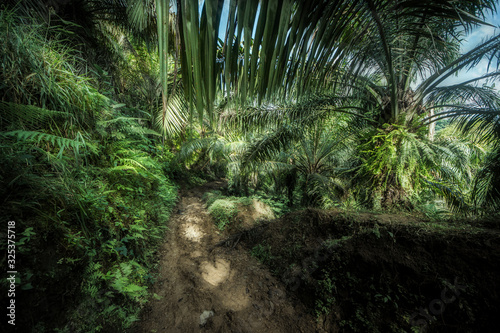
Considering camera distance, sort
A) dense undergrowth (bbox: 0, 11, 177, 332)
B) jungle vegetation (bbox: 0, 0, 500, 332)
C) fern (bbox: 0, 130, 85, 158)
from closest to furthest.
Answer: jungle vegetation (bbox: 0, 0, 500, 332), dense undergrowth (bbox: 0, 11, 177, 332), fern (bbox: 0, 130, 85, 158)

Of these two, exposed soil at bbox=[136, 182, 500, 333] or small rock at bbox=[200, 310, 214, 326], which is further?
small rock at bbox=[200, 310, 214, 326]

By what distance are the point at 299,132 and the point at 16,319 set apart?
204 inches

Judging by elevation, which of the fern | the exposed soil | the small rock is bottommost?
the small rock

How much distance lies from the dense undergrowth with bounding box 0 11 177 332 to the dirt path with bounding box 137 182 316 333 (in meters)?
0.33

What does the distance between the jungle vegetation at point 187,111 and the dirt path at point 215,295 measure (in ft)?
1.13

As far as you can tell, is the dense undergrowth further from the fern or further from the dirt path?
the dirt path

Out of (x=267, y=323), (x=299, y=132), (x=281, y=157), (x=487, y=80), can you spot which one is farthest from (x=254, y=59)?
(x=281, y=157)

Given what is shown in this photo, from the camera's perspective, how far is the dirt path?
7.99 ft

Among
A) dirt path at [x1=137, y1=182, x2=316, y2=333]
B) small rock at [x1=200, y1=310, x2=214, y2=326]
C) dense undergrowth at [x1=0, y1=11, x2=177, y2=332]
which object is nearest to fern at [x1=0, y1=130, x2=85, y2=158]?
dense undergrowth at [x1=0, y1=11, x2=177, y2=332]

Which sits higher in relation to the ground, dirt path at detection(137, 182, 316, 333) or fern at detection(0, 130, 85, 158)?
fern at detection(0, 130, 85, 158)

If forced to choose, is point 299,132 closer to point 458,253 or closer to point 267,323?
point 458,253

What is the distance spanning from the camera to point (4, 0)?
282cm

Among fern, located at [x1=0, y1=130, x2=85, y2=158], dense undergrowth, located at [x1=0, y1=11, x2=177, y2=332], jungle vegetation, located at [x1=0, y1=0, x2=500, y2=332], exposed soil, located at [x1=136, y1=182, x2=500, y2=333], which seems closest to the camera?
jungle vegetation, located at [x1=0, y1=0, x2=500, y2=332]

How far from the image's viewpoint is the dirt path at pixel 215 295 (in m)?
2.44
